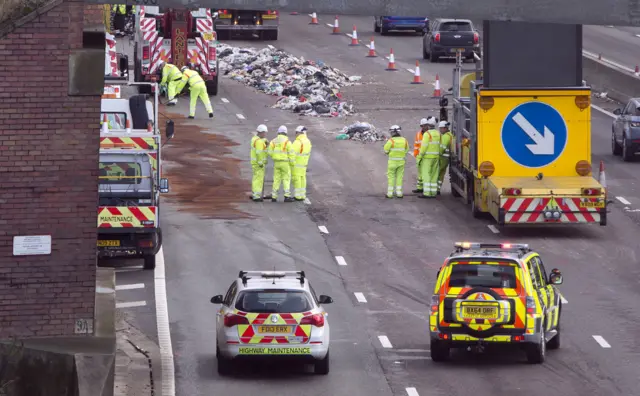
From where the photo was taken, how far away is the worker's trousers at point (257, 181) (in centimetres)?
3691

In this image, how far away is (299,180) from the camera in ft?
122

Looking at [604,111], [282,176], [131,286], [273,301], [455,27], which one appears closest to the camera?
[273,301]

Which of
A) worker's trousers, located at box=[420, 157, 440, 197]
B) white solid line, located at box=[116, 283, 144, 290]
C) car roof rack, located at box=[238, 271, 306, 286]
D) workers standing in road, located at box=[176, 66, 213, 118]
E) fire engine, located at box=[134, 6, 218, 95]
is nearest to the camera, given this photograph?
car roof rack, located at box=[238, 271, 306, 286]

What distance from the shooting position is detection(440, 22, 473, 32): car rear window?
193 ft

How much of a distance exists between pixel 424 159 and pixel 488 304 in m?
14.9

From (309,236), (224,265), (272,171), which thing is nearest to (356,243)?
(309,236)

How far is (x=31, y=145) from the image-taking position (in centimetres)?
2136

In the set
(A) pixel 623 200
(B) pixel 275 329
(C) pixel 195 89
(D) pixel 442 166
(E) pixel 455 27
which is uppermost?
(E) pixel 455 27

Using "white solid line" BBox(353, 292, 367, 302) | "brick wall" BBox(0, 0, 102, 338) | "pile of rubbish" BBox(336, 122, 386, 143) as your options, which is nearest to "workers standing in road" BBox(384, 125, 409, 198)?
"pile of rubbish" BBox(336, 122, 386, 143)

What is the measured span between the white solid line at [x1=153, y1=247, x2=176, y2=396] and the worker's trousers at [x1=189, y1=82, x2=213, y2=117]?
51.2ft

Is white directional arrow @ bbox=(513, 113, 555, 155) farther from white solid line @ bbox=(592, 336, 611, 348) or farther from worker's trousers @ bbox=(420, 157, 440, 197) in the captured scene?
white solid line @ bbox=(592, 336, 611, 348)

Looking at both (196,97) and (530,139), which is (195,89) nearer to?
(196,97)

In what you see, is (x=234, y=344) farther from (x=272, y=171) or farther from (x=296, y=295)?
(x=272, y=171)

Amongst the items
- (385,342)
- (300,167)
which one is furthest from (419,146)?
(385,342)
